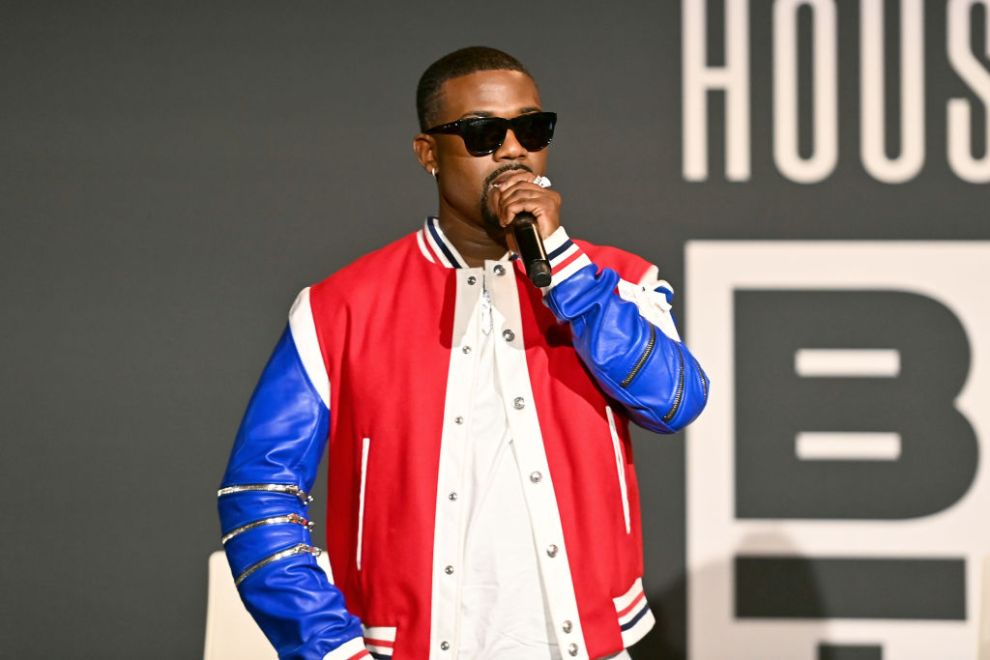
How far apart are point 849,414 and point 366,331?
2.10 m

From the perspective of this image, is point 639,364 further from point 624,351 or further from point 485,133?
point 485,133

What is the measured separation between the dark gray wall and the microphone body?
193 centimetres

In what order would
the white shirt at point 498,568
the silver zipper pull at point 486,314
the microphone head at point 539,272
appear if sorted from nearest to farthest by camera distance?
the microphone head at point 539,272, the white shirt at point 498,568, the silver zipper pull at point 486,314

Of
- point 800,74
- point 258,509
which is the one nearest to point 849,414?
point 800,74

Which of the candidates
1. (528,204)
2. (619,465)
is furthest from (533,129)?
(619,465)

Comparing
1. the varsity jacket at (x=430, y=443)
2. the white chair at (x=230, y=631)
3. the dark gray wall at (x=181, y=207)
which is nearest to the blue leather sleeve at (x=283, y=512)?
the varsity jacket at (x=430, y=443)

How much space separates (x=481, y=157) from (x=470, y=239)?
15 cm

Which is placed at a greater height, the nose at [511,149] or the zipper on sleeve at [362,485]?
the nose at [511,149]

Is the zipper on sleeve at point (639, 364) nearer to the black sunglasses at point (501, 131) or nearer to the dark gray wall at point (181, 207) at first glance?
the black sunglasses at point (501, 131)

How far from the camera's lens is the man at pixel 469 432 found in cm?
156

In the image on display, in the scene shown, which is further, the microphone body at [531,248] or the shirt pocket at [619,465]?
the shirt pocket at [619,465]

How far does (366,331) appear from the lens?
68.1 inches

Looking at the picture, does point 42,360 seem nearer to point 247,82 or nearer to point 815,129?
point 247,82

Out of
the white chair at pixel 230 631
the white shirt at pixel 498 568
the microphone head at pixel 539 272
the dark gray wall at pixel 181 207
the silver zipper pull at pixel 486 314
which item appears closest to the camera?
the microphone head at pixel 539 272
